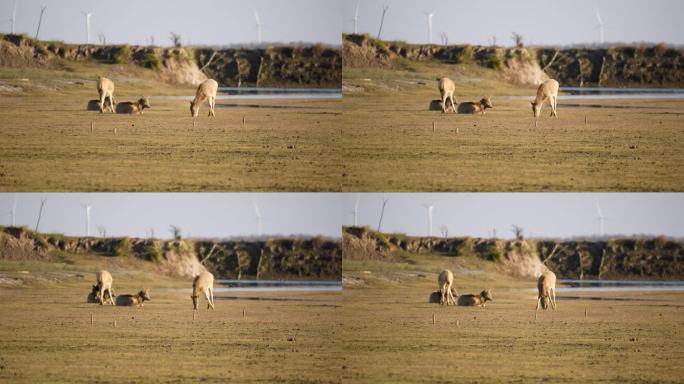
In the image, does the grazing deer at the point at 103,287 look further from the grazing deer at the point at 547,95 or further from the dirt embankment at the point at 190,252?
the grazing deer at the point at 547,95

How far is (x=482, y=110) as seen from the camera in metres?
19.5

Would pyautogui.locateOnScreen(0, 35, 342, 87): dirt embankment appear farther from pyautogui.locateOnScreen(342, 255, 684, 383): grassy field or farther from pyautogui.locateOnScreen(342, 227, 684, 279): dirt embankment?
pyautogui.locateOnScreen(342, 255, 684, 383): grassy field

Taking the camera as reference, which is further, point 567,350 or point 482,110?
point 482,110

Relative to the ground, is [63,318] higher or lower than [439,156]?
lower

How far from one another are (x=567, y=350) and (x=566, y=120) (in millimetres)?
3156

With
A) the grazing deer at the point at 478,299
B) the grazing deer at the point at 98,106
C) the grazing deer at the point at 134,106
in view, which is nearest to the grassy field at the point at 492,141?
the grazing deer at the point at 478,299

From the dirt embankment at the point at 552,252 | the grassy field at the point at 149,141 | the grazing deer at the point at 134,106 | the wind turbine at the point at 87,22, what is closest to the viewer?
the grassy field at the point at 149,141

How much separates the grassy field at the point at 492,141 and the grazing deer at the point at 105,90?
126 inches

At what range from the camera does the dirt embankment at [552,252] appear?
61.5 ft

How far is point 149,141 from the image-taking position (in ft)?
62.8

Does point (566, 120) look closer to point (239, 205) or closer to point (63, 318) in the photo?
point (239, 205)

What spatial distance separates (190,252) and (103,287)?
1253 mm

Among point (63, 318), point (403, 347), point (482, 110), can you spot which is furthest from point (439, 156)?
point (63, 318)

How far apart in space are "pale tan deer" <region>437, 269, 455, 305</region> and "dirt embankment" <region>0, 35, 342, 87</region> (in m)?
2.94
